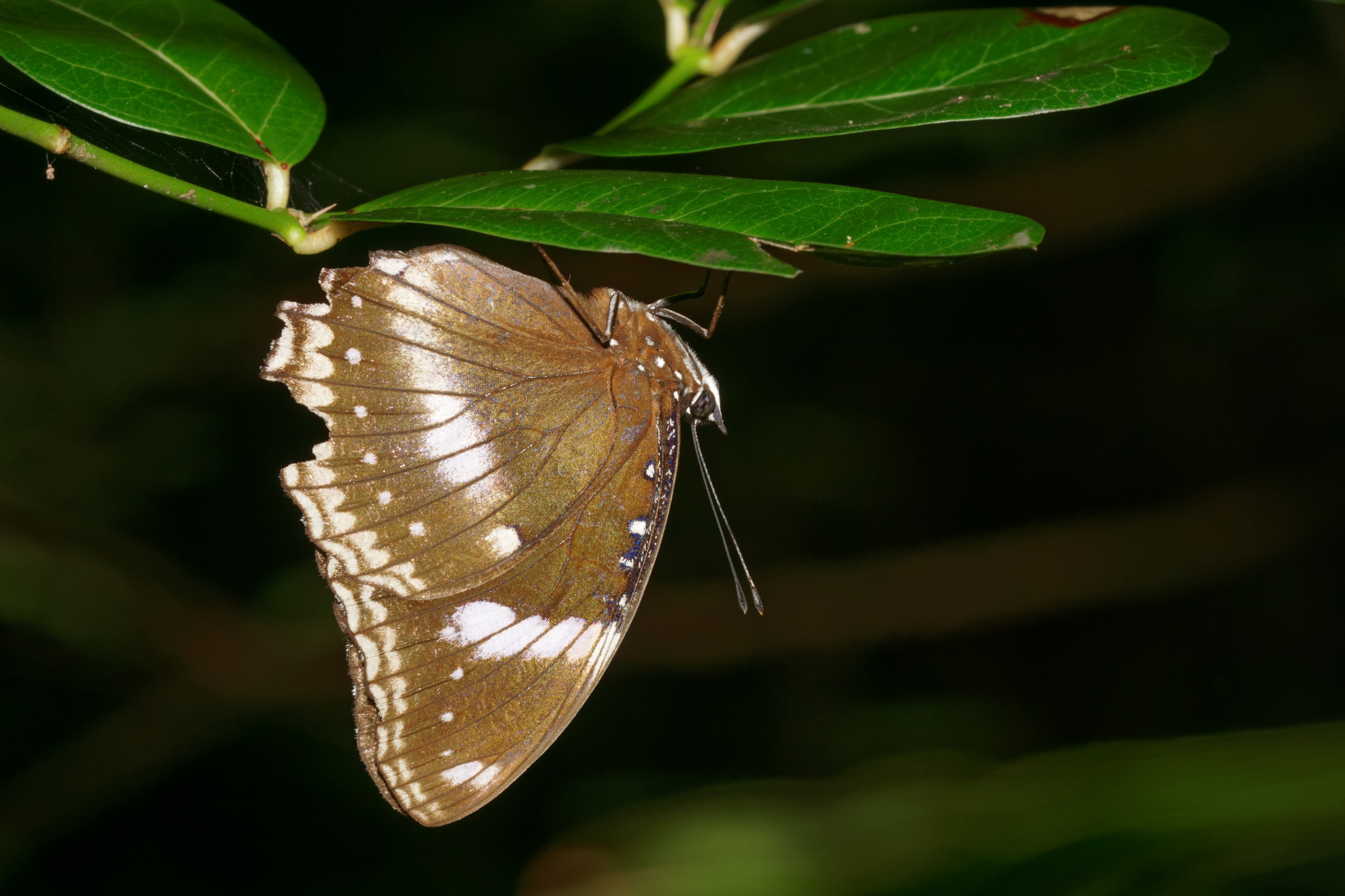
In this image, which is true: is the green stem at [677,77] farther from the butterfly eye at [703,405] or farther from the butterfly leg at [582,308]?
the butterfly eye at [703,405]

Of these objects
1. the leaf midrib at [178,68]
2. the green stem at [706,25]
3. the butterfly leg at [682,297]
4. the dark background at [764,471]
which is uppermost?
the leaf midrib at [178,68]

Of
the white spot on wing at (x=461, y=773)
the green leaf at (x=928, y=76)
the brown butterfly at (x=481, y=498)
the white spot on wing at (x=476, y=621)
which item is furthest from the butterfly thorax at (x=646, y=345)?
the white spot on wing at (x=461, y=773)

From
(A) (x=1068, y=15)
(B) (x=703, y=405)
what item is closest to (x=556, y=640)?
(B) (x=703, y=405)

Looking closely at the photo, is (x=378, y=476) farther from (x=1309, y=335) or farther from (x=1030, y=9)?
(x=1309, y=335)

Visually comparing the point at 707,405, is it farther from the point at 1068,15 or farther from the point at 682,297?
the point at 1068,15

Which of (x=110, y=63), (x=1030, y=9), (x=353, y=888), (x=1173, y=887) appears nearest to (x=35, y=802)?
(x=353, y=888)
